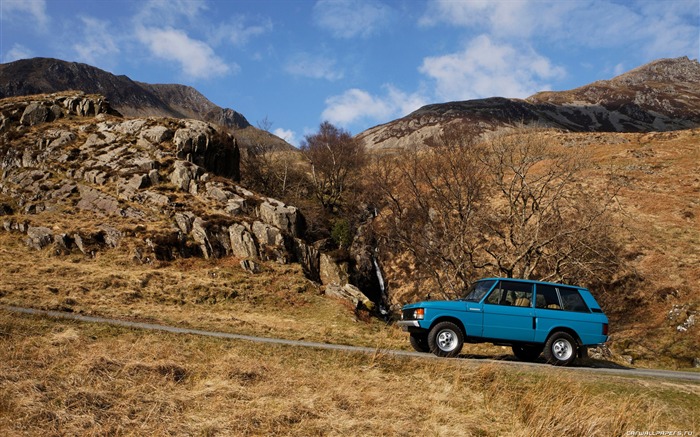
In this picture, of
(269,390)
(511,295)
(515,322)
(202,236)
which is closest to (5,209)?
(202,236)

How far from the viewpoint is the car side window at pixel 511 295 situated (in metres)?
12.1

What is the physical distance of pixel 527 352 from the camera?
13445 millimetres

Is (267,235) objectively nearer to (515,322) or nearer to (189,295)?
(189,295)

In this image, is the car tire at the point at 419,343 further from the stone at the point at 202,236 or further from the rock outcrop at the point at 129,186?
the stone at the point at 202,236

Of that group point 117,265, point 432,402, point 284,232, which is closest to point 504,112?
point 284,232

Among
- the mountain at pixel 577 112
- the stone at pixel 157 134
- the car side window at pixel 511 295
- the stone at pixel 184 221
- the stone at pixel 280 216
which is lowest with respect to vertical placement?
the car side window at pixel 511 295

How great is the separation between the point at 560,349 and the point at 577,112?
163m

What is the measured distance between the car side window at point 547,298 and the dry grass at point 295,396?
8.72ft

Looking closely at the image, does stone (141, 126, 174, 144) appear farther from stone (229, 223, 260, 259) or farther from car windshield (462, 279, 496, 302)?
car windshield (462, 279, 496, 302)

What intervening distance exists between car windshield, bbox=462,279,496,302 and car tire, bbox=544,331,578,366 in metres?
2.18

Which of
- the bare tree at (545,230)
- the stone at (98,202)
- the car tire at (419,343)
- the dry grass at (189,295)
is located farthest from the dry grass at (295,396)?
the stone at (98,202)

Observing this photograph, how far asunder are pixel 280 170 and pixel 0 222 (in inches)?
1315

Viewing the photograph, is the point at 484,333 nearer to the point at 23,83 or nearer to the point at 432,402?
the point at 432,402

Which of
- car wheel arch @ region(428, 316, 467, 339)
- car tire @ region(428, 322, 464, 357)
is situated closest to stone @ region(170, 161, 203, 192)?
car wheel arch @ region(428, 316, 467, 339)
